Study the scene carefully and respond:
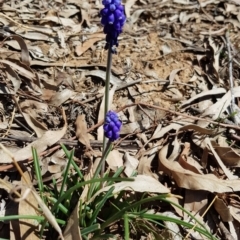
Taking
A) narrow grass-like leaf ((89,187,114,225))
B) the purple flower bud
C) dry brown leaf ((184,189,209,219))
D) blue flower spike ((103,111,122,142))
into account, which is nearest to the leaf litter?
dry brown leaf ((184,189,209,219))

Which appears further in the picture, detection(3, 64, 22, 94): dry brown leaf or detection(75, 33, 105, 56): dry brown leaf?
detection(75, 33, 105, 56): dry brown leaf

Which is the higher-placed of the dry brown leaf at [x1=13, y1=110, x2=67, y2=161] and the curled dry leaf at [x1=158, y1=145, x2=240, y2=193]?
the dry brown leaf at [x1=13, y1=110, x2=67, y2=161]

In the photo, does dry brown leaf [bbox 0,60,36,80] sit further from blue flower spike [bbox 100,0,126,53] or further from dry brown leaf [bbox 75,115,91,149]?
blue flower spike [bbox 100,0,126,53]

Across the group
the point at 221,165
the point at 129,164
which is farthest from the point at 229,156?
the point at 129,164

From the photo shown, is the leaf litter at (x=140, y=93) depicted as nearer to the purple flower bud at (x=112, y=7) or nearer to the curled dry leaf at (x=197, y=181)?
the curled dry leaf at (x=197, y=181)

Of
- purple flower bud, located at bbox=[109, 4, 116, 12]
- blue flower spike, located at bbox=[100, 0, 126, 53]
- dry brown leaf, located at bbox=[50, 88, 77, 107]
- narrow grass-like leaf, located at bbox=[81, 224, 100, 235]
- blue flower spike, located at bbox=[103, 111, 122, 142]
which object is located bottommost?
narrow grass-like leaf, located at bbox=[81, 224, 100, 235]

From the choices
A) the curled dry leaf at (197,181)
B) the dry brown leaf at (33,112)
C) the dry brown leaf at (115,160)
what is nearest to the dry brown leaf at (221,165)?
the curled dry leaf at (197,181)

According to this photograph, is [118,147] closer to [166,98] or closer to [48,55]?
[166,98]

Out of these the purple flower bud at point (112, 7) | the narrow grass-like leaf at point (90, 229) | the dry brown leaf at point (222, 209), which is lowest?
the dry brown leaf at point (222, 209)

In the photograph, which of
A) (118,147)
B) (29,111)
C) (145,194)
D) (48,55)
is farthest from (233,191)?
(48,55)
